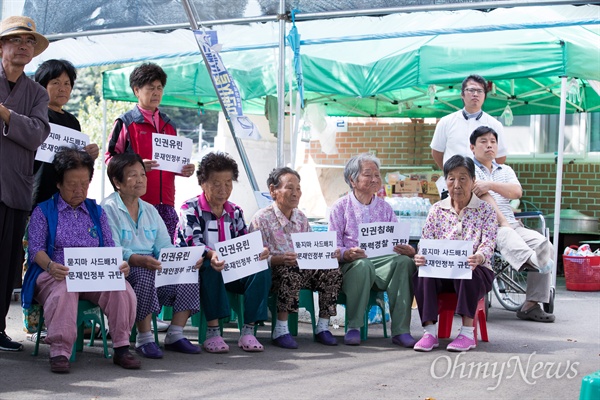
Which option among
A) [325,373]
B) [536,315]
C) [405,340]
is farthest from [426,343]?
[536,315]

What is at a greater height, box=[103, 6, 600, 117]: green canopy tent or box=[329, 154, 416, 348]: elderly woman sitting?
box=[103, 6, 600, 117]: green canopy tent

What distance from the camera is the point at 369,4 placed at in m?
6.74

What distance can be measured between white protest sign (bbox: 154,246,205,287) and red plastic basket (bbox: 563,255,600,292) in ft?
19.8

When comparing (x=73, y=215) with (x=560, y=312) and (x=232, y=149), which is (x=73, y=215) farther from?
(x=232, y=149)

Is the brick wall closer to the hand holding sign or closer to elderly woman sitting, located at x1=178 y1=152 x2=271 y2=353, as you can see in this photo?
the hand holding sign

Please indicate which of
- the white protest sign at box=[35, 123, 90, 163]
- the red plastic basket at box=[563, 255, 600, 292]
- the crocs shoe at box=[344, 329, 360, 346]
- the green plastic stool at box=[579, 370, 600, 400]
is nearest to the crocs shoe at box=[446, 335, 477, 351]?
the crocs shoe at box=[344, 329, 360, 346]

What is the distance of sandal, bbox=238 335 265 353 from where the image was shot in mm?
5594

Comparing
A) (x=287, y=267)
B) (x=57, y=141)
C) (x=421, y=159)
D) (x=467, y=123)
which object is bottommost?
(x=287, y=267)

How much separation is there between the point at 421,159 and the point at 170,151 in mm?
9006

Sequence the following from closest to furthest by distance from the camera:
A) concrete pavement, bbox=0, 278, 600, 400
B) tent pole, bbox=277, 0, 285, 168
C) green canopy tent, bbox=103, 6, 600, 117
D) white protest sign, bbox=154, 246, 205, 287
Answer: concrete pavement, bbox=0, 278, 600, 400 < white protest sign, bbox=154, 246, 205, 287 < tent pole, bbox=277, 0, 285, 168 < green canopy tent, bbox=103, 6, 600, 117

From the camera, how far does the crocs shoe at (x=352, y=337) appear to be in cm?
594

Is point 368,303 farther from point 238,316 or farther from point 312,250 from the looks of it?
point 238,316

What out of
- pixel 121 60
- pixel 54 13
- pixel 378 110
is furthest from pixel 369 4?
pixel 378 110

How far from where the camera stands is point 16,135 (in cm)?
489
